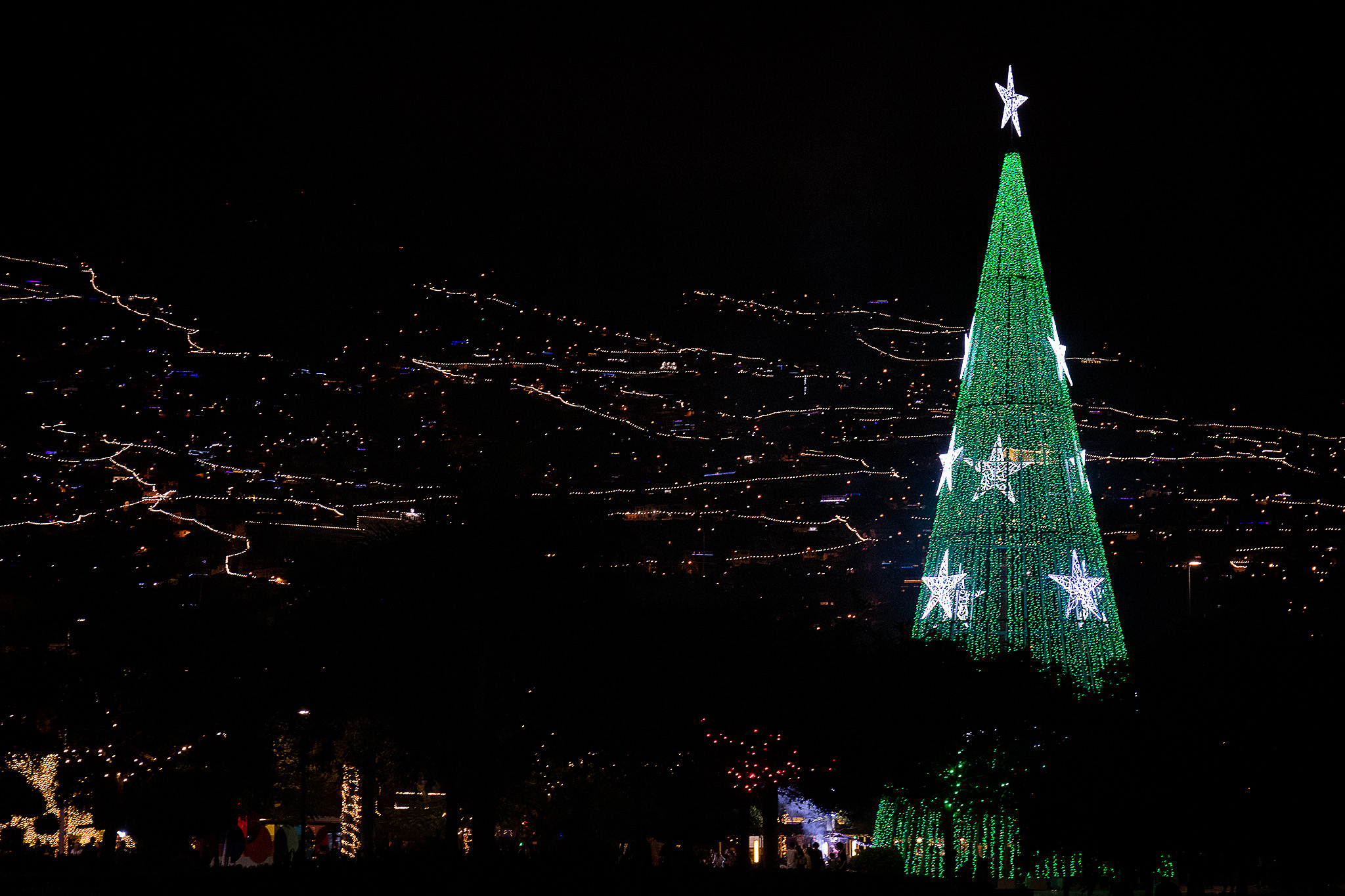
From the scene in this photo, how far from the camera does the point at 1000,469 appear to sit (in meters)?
26.7

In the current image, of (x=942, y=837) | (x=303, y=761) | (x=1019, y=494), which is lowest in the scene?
(x=942, y=837)

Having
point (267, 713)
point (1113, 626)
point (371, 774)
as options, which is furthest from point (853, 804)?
point (267, 713)

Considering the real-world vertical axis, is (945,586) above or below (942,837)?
above

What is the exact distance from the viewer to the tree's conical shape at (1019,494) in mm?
26531

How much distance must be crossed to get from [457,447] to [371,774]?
542 inches

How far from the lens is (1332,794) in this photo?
21297 mm

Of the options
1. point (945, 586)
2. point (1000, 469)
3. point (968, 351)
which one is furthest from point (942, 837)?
point (968, 351)

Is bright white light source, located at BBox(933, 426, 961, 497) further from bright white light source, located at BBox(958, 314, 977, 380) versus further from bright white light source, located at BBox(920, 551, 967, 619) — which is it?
bright white light source, located at BBox(920, 551, 967, 619)

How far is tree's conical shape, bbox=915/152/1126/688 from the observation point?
26.5 metres

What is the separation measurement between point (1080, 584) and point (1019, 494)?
2.03 m

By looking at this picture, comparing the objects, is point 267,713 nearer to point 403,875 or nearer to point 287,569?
point 403,875

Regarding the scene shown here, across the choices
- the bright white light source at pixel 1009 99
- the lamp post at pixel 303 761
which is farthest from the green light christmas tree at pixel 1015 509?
the lamp post at pixel 303 761

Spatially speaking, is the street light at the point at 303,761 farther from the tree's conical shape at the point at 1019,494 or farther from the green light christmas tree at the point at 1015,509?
the tree's conical shape at the point at 1019,494

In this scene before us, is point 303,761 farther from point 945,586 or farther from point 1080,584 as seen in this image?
point 1080,584
